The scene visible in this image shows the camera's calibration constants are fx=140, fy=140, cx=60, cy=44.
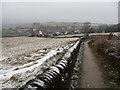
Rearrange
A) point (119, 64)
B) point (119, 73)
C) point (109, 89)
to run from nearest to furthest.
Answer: point (109, 89), point (119, 73), point (119, 64)

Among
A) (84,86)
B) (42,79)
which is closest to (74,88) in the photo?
(84,86)

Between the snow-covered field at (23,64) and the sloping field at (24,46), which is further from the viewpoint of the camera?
the sloping field at (24,46)

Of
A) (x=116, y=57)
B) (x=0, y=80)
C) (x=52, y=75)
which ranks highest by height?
(x=52, y=75)

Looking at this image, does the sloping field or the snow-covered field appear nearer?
the snow-covered field

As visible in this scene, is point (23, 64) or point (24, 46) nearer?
point (23, 64)

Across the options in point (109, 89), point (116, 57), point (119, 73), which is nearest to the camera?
point (109, 89)

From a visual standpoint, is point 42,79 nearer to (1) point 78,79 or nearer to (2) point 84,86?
(2) point 84,86

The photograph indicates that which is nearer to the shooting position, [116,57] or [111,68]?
[111,68]

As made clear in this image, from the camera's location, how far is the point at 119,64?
31.1ft

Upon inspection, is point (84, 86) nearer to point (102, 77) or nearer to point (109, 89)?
point (109, 89)

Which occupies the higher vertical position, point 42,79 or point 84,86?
point 42,79

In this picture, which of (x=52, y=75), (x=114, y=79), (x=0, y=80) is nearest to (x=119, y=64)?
(x=114, y=79)

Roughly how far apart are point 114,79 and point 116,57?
3104 millimetres

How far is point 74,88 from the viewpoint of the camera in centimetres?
662
